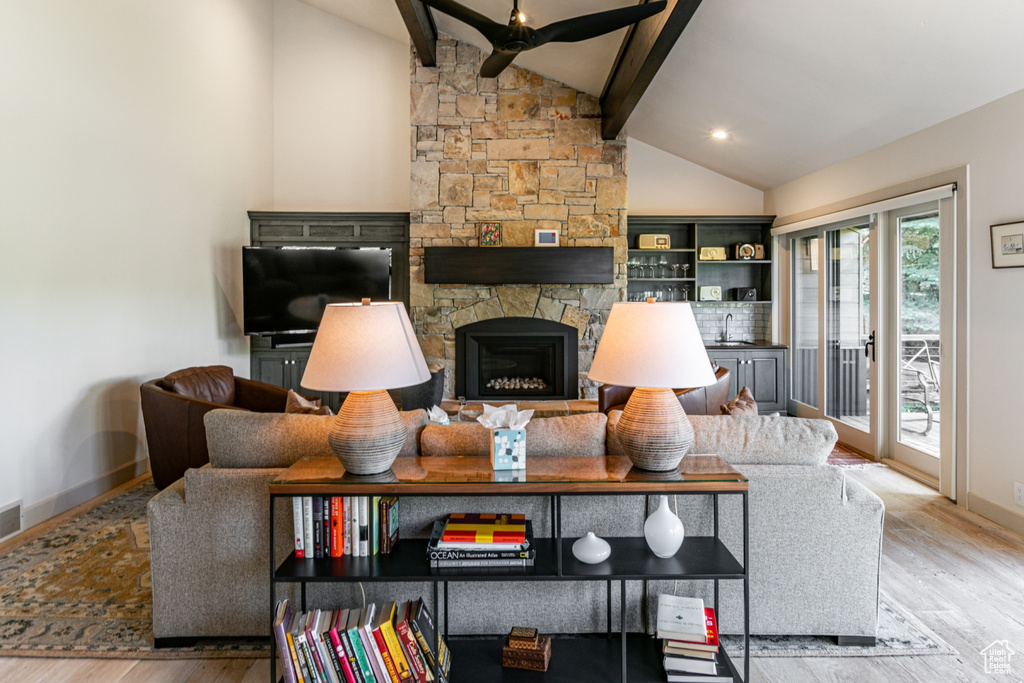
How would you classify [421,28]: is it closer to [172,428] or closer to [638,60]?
[638,60]

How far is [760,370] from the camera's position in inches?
240

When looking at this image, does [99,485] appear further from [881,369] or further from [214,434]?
[881,369]

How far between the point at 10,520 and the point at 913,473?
552 centimetres

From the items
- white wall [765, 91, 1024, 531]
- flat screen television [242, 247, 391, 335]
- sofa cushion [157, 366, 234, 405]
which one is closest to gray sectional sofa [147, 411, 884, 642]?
white wall [765, 91, 1024, 531]

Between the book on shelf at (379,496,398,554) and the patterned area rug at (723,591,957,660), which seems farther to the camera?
the patterned area rug at (723,591,957,660)

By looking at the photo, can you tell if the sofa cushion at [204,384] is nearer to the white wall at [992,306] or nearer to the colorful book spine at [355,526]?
the colorful book spine at [355,526]

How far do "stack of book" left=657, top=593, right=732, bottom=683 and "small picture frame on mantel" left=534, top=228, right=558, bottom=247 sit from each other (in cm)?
409

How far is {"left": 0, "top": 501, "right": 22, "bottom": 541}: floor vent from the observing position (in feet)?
10.1

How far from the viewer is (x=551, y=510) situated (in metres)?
2.05

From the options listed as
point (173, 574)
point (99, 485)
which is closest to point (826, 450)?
point (173, 574)

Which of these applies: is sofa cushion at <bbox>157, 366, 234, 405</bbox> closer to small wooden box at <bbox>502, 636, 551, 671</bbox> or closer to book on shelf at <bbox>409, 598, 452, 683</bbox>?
book on shelf at <bbox>409, 598, 452, 683</bbox>

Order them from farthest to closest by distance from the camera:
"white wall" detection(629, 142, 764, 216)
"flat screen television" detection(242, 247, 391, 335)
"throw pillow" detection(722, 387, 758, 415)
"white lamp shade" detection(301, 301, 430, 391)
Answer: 1. "white wall" detection(629, 142, 764, 216)
2. "flat screen television" detection(242, 247, 391, 335)
3. "throw pillow" detection(722, 387, 758, 415)
4. "white lamp shade" detection(301, 301, 430, 391)

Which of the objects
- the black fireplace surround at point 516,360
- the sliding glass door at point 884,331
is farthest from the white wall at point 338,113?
the sliding glass door at point 884,331

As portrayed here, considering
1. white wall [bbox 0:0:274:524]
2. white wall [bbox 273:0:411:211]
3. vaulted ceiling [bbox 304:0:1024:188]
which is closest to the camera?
vaulted ceiling [bbox 304:0:1024:188]
